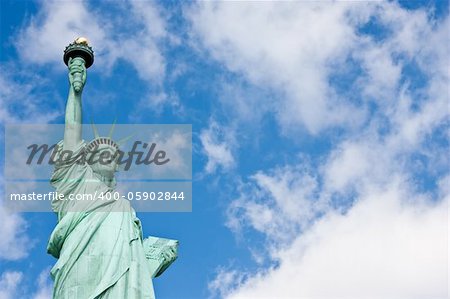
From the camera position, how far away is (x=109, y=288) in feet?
59.9

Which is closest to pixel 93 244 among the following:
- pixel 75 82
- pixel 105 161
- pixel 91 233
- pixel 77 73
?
pixel 91 233

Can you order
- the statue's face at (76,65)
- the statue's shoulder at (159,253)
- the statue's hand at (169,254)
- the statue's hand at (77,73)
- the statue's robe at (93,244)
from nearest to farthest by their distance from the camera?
the statue's robe at (93,244) → the statue's shoulder at (159,253) → the statue's hand at (169,254) → the statue's hand at (77,73) → the statue's face at (76,65)

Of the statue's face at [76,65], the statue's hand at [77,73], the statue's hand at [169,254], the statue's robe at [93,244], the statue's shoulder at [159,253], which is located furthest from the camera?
the statue's face at [76,65]

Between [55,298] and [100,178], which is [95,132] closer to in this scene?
[100,178]

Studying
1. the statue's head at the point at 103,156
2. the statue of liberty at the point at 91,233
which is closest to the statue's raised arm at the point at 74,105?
the statue of liberty at the point at 91,233

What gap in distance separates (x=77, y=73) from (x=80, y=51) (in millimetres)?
794

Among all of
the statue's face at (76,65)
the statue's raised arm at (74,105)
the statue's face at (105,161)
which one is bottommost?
the statue's face at (105,161)

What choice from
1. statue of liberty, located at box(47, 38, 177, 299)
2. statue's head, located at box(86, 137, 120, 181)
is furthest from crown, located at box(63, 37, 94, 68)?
statue's head, located at box(86, 137, 120, 181)

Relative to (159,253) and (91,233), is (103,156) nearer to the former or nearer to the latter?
(91,233)

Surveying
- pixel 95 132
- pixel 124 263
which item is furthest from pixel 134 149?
pixel 124 263

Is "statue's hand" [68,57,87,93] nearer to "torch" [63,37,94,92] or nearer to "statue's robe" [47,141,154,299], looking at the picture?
"torch" [63,37,94,92]

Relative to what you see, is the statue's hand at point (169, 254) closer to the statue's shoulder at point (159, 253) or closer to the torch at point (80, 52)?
Result: the statue's shoulder at point (159, 253)

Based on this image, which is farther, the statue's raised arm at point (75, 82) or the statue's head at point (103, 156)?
the statue's head at point (103, 156)

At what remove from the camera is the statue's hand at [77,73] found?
68.2 ft
